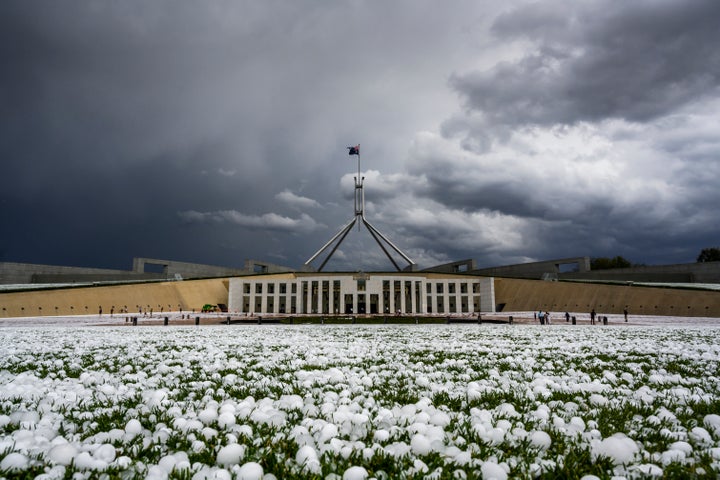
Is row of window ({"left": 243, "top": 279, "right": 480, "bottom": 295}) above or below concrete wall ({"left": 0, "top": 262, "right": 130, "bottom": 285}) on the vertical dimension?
below

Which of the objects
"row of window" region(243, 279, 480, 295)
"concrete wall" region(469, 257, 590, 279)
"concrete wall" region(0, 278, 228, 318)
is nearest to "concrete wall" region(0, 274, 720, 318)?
"concrete wall" region(0, 278, 228, 318)

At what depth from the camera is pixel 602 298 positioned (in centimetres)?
5422

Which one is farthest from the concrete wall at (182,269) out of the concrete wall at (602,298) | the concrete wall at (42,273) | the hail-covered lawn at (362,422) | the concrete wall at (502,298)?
the hail-covered lawn at (362,422)

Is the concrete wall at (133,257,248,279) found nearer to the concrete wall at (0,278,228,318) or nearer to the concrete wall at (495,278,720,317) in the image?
the concrete wall at (0,278,228,318)

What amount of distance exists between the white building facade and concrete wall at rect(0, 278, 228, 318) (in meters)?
4.72

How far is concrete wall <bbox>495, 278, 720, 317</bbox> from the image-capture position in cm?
4412

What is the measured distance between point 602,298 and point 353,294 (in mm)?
35679

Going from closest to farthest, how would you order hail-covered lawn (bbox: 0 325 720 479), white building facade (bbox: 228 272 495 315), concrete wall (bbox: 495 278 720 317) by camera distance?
hail-covered lawn (bbox: 0 325 720 479)
concrete wall (bbox: 495 278 720 317)
white building facade (bbox: 228 272 495 315)

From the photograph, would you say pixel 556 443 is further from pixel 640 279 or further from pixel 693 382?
pixel 640 279

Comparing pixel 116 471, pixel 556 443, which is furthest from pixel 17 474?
pixel 556 443

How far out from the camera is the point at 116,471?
9.59 feet

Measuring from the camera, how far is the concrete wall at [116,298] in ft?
152

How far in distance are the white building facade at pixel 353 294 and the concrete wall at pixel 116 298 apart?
15.5 ft

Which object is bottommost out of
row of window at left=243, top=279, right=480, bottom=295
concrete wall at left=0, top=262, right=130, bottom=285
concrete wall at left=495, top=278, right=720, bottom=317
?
concrete wall at left=495, top=278, right=720, bottom=317
